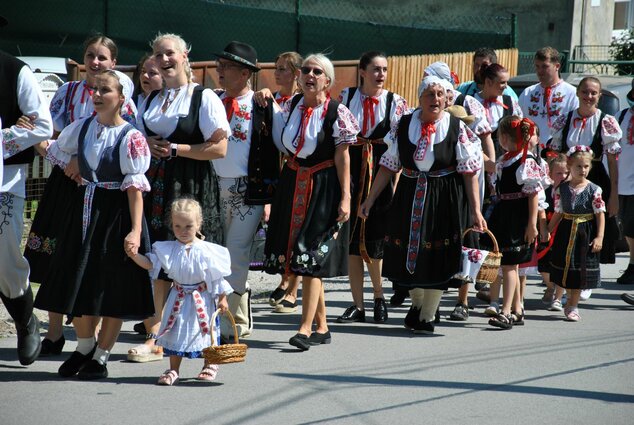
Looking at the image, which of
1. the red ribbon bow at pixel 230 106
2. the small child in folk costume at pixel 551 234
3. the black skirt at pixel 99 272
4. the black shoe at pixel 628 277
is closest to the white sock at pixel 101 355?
the black skirt at pixel 99 272

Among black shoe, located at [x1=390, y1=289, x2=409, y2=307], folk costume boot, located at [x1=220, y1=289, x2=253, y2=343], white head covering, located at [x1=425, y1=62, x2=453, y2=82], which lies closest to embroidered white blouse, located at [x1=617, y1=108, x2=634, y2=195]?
white head covering, located at [x1=425, y1=62, x2=453, y2=82]

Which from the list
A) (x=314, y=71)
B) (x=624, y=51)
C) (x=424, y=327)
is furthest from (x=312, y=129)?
(x=624, y=51)

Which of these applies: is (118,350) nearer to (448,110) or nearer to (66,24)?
(448,110)

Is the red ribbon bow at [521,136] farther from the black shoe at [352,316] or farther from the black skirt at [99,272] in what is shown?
the black skirt at [99,272]

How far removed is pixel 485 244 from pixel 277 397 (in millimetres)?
2935

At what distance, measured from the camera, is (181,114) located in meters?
6.99

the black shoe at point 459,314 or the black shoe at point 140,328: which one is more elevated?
the black shoe at point 459,314

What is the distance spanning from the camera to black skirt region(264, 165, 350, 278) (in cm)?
741

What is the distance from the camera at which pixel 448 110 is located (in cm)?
830

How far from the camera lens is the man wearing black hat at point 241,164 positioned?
24.7 feet

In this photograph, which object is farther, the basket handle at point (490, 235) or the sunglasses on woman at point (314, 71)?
the basket handle at point (490, 235)

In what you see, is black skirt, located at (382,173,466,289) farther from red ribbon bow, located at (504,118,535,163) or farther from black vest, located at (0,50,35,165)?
black vest, located at (0,50,35,165)

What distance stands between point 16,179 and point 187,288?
1.26 meters

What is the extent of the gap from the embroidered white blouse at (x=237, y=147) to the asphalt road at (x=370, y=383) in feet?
3.93
